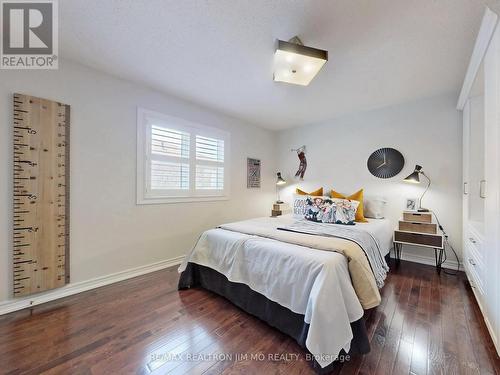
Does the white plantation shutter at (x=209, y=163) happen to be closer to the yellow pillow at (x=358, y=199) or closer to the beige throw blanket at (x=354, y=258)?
the beige throw blanket at (x=354, y=258)

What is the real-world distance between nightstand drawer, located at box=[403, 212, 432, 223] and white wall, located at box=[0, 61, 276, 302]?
309cm

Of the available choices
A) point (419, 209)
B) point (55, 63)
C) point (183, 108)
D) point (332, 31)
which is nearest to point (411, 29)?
point (332, 31)

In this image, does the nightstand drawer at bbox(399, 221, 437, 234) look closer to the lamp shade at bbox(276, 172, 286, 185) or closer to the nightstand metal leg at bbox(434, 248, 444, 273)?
the nightstand metal leg at bbox(434, 248, 444, 273)

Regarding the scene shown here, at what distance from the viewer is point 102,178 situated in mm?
2420

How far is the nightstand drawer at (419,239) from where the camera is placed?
8.72ft

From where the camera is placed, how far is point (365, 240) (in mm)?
2074

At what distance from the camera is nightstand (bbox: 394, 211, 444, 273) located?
8.80ft

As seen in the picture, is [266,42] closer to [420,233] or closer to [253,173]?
[253,173]

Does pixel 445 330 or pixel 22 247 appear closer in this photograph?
pixel 445 330

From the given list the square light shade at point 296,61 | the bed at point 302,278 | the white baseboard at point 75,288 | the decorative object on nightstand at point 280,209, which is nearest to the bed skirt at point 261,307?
the bed at point 302,278

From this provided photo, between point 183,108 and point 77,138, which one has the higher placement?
point 183,108

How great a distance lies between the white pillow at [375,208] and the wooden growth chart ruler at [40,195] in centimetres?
383

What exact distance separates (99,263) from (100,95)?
74.2 inches

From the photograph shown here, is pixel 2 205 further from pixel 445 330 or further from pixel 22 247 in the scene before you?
pixel 445 330
